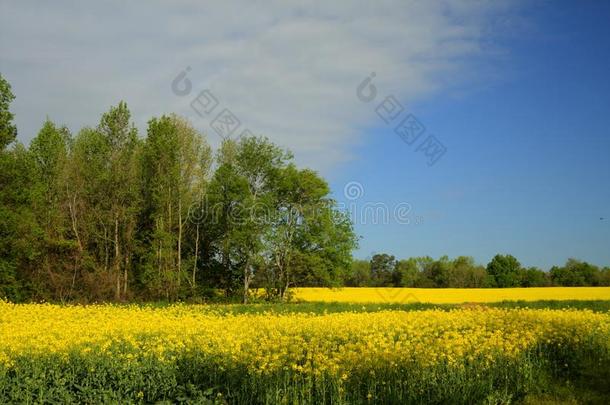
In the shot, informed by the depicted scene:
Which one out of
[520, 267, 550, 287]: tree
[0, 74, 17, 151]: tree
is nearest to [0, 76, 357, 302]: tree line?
[0, 74, 17, 151]: tree

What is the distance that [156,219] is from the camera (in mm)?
38781

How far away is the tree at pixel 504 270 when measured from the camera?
78125mm

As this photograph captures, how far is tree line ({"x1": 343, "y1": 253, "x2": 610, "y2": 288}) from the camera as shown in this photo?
243ft

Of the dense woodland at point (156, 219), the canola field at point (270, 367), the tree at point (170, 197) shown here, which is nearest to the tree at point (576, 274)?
the dense woodland at point (156, 219)

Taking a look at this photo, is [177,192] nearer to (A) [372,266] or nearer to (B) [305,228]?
(B) [305,228]

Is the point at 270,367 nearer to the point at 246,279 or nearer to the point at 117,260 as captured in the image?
the point at 117,260

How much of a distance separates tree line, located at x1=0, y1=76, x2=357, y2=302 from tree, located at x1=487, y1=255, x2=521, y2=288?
42.4 m

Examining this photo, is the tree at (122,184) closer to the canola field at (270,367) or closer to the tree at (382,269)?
the canola field at (270,367)

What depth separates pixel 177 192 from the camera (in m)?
39.3

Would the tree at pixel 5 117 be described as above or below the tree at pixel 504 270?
above

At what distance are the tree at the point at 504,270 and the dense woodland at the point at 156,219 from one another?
42221mm

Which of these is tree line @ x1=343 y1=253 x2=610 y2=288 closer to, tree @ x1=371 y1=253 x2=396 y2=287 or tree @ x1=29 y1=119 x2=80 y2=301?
tree @ x1=371 y1=253 x2=396 y2=287

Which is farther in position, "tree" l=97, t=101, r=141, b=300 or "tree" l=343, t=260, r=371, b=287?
"tree" l=343, t=260, r=371, b=287

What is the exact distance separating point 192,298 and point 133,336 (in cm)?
2608
